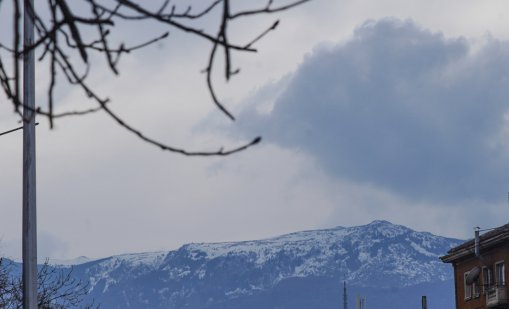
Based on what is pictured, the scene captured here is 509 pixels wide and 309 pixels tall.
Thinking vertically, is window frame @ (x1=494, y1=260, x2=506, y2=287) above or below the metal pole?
above

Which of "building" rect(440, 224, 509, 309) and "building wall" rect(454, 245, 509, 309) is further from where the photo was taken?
"building wall" rect(454, 245, 509, 309)

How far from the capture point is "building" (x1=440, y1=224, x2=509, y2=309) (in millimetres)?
70562

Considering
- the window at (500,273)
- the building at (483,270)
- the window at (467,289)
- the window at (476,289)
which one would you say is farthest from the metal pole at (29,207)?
the window at (467,289)

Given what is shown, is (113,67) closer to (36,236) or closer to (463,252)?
(36,236)

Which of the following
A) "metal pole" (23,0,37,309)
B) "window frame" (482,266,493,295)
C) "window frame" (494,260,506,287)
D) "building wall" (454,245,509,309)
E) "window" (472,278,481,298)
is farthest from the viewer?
"window" (472,278,481,298)

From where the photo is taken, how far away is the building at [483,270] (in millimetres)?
70562

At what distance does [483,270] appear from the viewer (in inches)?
2896

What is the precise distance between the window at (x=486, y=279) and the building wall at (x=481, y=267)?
5cm

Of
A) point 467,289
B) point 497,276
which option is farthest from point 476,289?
point 497,276

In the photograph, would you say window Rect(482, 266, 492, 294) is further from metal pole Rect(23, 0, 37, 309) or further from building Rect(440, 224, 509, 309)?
metal pole Rect(23, 0, 37, 309)

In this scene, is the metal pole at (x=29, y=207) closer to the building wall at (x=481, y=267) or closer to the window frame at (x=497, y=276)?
the building wall at (x=481, y=267)

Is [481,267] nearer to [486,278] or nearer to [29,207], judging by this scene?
[486,278]

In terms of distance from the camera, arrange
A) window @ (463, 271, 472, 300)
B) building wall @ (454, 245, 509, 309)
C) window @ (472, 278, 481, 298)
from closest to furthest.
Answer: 1. building wall @ (454, 245, 509, 309)
2. window @ (472, 278, 481, 298)
3. window @ (463, 271, 472, 300)

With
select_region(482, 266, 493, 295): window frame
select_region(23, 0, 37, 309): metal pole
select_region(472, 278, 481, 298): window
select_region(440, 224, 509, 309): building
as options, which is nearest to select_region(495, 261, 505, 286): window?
select_region(440, 224, 509, 309): building
